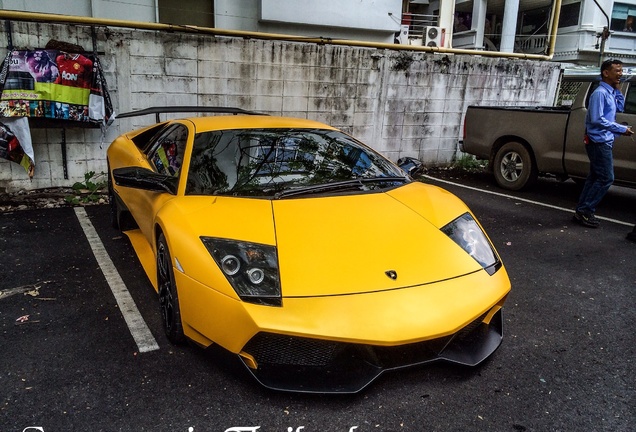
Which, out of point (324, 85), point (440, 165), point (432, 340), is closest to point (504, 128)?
point (440, 165)

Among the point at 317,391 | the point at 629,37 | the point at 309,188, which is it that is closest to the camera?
the point at 317,391

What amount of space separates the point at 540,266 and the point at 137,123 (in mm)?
5234

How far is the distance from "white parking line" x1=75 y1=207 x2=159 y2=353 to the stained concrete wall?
1.69 metres

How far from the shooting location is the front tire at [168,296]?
2.60m

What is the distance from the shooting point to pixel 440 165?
341 inches

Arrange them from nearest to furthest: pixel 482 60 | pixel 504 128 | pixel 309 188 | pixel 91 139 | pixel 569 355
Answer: pixel 569 355 → pixel 309 188 → pixel 91 139 → pixel 504 128 → pixel 482 60

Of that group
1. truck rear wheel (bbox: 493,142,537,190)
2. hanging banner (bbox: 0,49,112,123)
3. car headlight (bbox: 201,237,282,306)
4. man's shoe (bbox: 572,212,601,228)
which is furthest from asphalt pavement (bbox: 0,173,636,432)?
truck rear wheel (bbox: 493,142,537,190)

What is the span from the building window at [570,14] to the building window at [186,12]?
70.7 feet

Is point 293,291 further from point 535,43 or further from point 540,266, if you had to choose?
point 535,43

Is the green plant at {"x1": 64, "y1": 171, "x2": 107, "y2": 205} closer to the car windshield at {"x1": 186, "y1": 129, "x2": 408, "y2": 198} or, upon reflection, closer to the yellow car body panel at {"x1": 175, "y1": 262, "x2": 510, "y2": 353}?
the car windshield at {"x1": 186, "y1": 129, "x2": 408, "y2": 198}

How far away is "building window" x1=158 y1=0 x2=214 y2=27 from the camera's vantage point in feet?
32.5

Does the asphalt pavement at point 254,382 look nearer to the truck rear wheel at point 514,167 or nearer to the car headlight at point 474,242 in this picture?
the car headlight at point 474,242

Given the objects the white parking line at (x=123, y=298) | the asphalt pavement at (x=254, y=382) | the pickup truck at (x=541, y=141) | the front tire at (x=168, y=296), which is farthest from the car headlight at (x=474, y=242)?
the pickup truck at (x=541, y=141)

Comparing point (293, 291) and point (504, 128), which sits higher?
point (504, 128)
